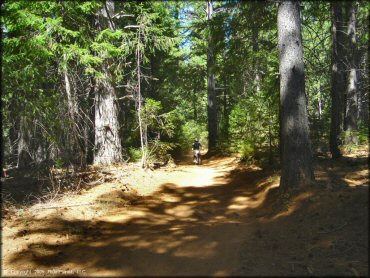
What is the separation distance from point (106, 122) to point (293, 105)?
8831 millimetres

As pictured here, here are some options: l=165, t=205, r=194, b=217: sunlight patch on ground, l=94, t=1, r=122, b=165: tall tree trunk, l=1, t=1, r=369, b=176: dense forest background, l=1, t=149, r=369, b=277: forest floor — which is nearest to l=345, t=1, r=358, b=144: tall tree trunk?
l=1, t=1, r=369, b=176: dense forest background

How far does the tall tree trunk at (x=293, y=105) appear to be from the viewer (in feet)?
28.9

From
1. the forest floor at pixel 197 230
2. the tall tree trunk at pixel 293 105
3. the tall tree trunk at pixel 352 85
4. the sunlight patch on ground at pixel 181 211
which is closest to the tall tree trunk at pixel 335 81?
the forest floor at pixel 197 230

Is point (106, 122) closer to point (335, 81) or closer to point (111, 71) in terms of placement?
point (111, 71)

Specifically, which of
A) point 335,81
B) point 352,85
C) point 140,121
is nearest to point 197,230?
point 140,121

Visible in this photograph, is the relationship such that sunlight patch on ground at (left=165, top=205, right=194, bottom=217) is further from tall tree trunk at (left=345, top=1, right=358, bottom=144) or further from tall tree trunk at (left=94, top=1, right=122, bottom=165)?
tall tree trunk at (left=345, top=1, right=358, bottom=144)

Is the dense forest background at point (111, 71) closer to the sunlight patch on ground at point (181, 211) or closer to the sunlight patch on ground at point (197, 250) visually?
the sunlight patch on ground at point (181, 211)

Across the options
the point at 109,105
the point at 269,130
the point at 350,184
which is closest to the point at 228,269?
the point at 350,184

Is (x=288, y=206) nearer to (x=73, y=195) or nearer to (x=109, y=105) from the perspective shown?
A: (x=73, y=195)

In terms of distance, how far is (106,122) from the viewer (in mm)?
15070

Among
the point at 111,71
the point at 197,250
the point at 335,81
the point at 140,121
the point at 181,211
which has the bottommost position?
the point at 181,211

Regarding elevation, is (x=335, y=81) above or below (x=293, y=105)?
above

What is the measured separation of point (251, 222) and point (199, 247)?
7.10ft

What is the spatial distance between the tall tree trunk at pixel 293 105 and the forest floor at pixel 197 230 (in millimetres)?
584
